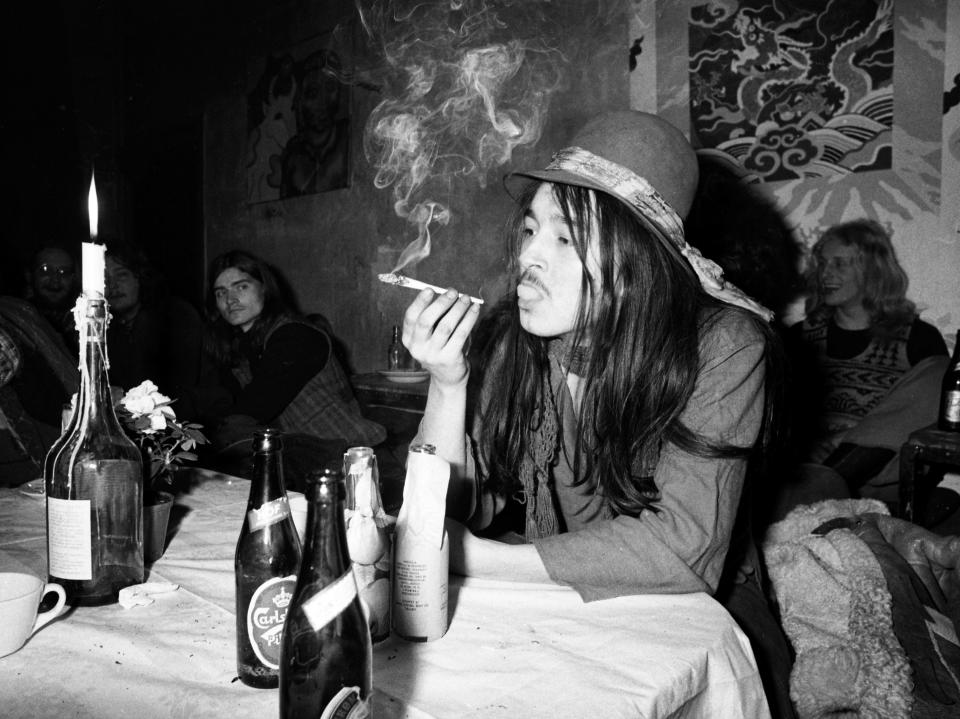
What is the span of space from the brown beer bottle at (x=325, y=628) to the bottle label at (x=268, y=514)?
0.13m

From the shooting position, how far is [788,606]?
5.89 ft

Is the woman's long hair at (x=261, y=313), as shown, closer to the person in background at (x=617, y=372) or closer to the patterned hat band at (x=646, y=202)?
the person in background at (x=617, y=372)

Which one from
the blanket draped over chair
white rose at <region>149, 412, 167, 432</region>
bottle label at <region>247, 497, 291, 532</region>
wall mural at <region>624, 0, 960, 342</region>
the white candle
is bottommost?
the blanket draped over chair

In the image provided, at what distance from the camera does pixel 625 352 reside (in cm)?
161

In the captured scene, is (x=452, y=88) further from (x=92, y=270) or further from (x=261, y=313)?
(x=92, y=270)

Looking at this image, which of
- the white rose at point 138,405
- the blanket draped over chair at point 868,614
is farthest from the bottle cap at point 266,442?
the blanket draped over chair at point 868,614

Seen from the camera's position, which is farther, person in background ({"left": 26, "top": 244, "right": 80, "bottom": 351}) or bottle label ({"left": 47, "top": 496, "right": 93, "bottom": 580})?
person in background ({"left": 26, "top": 244, "right": 80, "bottom": 351})

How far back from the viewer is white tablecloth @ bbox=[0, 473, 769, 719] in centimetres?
81

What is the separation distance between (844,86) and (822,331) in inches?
53.4

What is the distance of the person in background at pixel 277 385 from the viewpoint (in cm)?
354

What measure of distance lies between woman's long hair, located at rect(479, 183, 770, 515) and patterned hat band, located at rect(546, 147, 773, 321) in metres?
0.04

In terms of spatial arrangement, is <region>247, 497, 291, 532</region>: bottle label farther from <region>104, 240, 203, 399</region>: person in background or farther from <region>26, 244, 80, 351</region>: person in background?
<region>26, 244, 80, 351</region>: person in background

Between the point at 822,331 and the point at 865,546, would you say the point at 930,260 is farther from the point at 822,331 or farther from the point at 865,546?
the point at 865,546

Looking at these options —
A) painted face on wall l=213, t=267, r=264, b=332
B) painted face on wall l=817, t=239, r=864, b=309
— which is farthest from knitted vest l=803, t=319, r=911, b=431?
painted face on wall l=213, t=267, r=264, b=332
